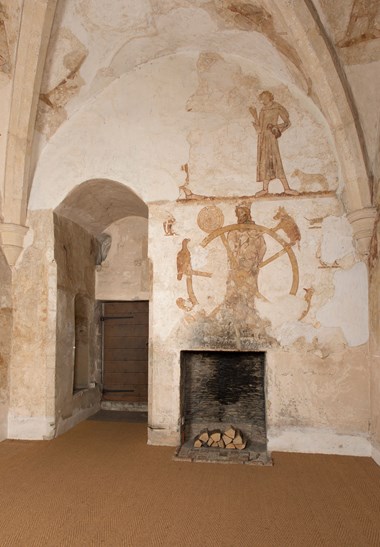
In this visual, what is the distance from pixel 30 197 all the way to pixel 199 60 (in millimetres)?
3442

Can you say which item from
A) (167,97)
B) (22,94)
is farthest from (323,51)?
(22,94)

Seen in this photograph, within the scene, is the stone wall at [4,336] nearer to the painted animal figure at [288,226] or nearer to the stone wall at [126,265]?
the stone wall at [126,265]

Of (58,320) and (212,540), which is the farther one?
(58,320)

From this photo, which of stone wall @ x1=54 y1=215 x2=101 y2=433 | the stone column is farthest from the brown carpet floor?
the stone column

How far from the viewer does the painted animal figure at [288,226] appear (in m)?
6.11

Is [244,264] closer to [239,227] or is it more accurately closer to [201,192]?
[239,227]

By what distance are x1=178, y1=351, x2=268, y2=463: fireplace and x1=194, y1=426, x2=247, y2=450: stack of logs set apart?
251 mm

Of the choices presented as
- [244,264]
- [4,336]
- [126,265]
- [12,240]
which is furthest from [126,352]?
[244,264]

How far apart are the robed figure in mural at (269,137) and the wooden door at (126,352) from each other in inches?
145

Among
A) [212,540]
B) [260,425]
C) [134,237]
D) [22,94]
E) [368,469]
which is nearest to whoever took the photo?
[212,540]

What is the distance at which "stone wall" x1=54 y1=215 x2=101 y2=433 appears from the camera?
22.6 ft

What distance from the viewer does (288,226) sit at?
6152mm

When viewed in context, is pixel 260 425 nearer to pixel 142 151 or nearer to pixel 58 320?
pixel 58 320

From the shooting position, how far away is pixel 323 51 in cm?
526
